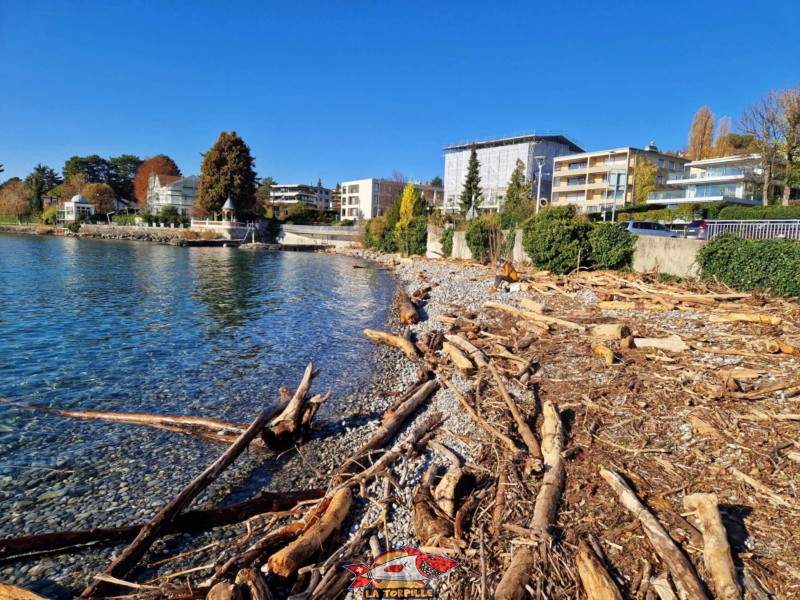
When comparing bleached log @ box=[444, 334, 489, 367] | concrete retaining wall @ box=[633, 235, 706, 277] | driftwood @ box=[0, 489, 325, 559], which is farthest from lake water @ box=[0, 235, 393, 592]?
concrete retaining wall @ box=[633, 235, 706, 277]

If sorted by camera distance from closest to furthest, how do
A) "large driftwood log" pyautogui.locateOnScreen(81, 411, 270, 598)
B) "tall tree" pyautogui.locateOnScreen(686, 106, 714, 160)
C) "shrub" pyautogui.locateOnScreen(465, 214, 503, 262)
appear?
1. "large driftwood log" pyautogui.locateOnScreen(81, 411, 270, 598)
2. "shrub" pyautogui.locateOnScreen(465, 214, 503, 262)
3. "tall tree" pyautogui.locateOnScreen(686, 106, 714, 160)

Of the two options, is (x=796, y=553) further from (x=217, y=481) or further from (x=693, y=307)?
(x=693, y=307)

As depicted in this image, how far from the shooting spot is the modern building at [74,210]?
8988cm

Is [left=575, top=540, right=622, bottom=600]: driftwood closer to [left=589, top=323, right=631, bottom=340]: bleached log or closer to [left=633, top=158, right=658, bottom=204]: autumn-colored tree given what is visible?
[left=589, top=323, right=631, bottom=340]: bleached log

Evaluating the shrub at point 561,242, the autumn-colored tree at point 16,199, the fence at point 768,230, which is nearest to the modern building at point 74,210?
the autumn-colored tree at point 16,199

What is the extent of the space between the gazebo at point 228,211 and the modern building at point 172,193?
21.0m

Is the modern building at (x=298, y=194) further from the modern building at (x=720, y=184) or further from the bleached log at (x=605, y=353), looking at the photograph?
the bleached log at (x=605, y=353)

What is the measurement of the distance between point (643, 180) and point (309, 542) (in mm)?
79369

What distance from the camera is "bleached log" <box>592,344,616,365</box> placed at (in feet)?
28.6

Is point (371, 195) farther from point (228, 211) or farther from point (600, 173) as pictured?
point (600, 173)

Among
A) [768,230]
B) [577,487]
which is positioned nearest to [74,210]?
[768,230]

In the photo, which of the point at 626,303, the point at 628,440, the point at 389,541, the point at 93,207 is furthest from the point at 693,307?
the point at 93,207

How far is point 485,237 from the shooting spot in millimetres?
31719

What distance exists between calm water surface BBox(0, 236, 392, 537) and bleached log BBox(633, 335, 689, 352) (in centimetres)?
630
